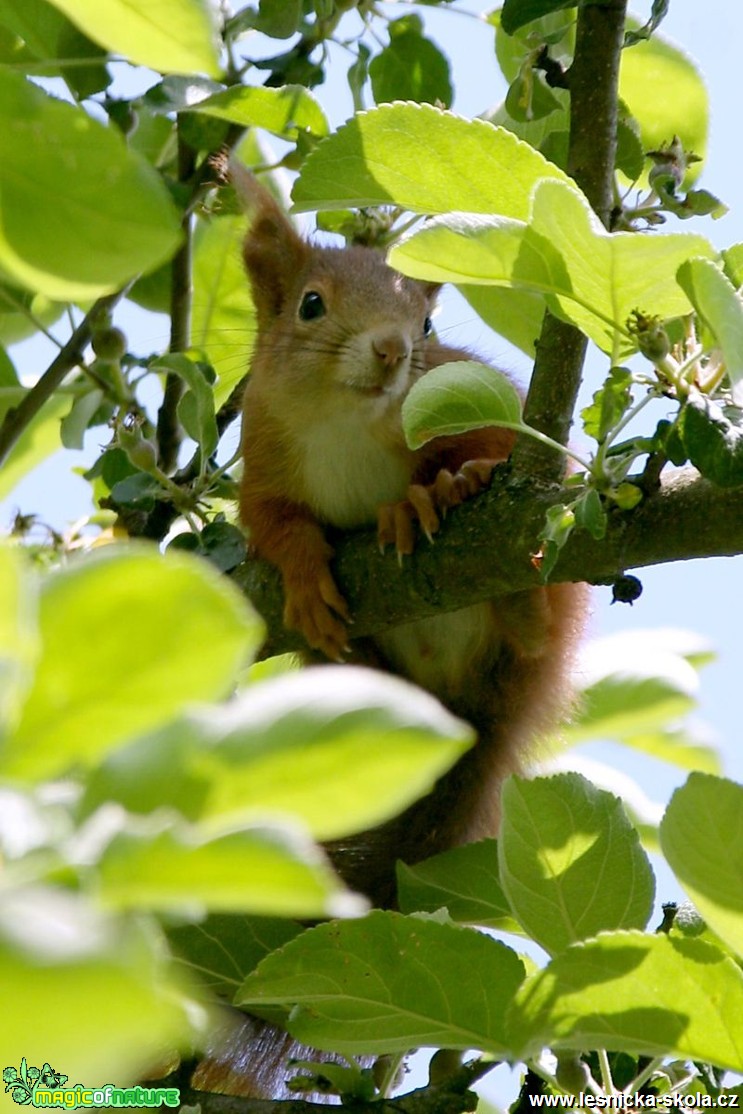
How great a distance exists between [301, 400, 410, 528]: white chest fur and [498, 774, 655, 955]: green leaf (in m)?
1.31

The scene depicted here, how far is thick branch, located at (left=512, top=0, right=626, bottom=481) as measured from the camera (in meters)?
1.86

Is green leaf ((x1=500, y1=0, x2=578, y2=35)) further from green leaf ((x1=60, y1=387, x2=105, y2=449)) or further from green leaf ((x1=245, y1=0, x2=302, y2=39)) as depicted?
green leaf ((x1=60, y1=387, x2=105, y2=449))

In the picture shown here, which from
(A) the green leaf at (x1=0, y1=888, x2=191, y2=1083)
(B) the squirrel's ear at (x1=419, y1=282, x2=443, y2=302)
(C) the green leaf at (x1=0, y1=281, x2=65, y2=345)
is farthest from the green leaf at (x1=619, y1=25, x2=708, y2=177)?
(A) the green leaf at (x1=0, y1=888, x2=191, y2=1083)

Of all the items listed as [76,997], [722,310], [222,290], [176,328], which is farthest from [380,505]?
[76,997]

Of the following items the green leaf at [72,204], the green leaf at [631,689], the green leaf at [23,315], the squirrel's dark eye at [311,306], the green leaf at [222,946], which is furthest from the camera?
the squirrel's dark eye at [311,306]

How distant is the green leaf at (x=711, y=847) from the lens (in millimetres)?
1302

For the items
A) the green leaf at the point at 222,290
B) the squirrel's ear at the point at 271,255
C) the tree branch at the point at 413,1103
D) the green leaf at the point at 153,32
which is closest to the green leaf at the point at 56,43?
the squirrel's ear at the point at 271,255

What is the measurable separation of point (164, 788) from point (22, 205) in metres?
0.34

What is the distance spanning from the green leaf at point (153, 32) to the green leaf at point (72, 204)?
49 millimetres

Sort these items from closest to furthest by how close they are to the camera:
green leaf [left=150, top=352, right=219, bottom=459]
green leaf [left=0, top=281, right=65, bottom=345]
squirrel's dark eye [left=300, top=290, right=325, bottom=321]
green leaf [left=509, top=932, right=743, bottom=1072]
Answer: green leaf [left=509, top=932, right=743, bottom=1072]
green leaf [left=150, top=352, right=219, bottom=459]
green leaf [left=0, top=281, right=65, bottom=345]
squirrel's dark eye [left=300, top=290, right=325, bottom=321]

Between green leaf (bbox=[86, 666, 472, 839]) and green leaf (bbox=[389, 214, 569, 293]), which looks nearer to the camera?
green leaf (bbox=[86, 666, 472, 839])

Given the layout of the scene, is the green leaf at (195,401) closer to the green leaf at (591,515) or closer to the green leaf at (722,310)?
the green leaf at (591,515)

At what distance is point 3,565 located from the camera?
506 mm

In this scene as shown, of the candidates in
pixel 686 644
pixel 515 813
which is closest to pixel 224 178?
pixel 686 644
